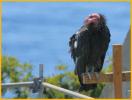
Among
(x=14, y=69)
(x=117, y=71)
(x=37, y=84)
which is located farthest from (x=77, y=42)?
(x=14, y=69)

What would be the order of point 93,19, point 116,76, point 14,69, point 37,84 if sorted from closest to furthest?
point 116,76 < point 93,19 < point 37,84 < point 14,69

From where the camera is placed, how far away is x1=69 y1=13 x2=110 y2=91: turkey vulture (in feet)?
20.7

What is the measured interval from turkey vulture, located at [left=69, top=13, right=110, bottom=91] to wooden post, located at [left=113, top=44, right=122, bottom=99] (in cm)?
91

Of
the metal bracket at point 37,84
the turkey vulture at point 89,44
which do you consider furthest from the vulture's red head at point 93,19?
the metal bracket at point 37,84

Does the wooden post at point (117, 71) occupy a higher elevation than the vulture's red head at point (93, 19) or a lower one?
lower

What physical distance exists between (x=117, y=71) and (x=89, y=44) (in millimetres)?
1284

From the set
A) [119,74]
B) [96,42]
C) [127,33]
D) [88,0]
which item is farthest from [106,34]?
[127,33]

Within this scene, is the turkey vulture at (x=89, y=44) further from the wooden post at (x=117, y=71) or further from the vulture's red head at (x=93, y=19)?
the wooden post at (x=117, y=71)

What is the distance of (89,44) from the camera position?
6527 mm

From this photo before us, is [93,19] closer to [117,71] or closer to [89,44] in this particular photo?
[89,44]

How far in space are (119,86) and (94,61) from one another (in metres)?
1.50

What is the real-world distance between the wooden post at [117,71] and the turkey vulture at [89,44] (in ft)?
2.99

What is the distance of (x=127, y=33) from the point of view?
1055cm

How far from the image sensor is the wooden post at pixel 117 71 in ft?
17.0
